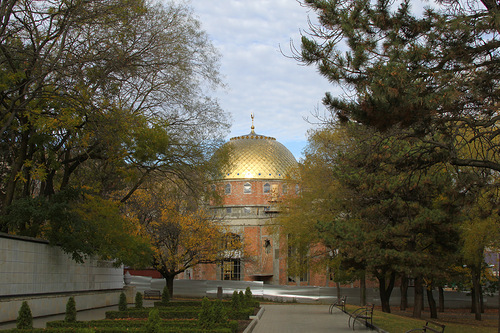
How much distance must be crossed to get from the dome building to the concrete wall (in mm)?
30206

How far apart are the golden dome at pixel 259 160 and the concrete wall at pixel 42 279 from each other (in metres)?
37.5

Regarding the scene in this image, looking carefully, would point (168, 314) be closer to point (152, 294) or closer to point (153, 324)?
point (153, 324)

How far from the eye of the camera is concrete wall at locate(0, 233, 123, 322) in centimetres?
1555

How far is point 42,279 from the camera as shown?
1816 cm

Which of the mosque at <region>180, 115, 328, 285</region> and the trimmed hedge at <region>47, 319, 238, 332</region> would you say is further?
the mosque at <region>180, 115, 328, 285</region>

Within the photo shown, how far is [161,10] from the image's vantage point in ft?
65.1

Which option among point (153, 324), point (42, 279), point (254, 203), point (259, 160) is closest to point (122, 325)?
point (153, 324)

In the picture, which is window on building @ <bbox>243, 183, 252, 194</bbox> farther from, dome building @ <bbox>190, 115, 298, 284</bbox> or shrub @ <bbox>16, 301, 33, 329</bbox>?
shrub @ <bbox>16, 301, 33, 329</bbox>

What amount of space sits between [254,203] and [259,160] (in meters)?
4.82

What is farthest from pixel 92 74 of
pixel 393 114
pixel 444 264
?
pixel 444 264

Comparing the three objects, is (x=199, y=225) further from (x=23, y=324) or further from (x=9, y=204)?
(x=23, y=324)

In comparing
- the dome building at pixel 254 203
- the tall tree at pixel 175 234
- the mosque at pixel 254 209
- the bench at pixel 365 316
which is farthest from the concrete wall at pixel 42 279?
the mosque at pixel 254 209

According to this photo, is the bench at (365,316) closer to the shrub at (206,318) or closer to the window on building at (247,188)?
the shrub at (206,318)

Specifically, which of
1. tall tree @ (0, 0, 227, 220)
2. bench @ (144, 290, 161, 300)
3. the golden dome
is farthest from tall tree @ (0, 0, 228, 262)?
the golden dome
